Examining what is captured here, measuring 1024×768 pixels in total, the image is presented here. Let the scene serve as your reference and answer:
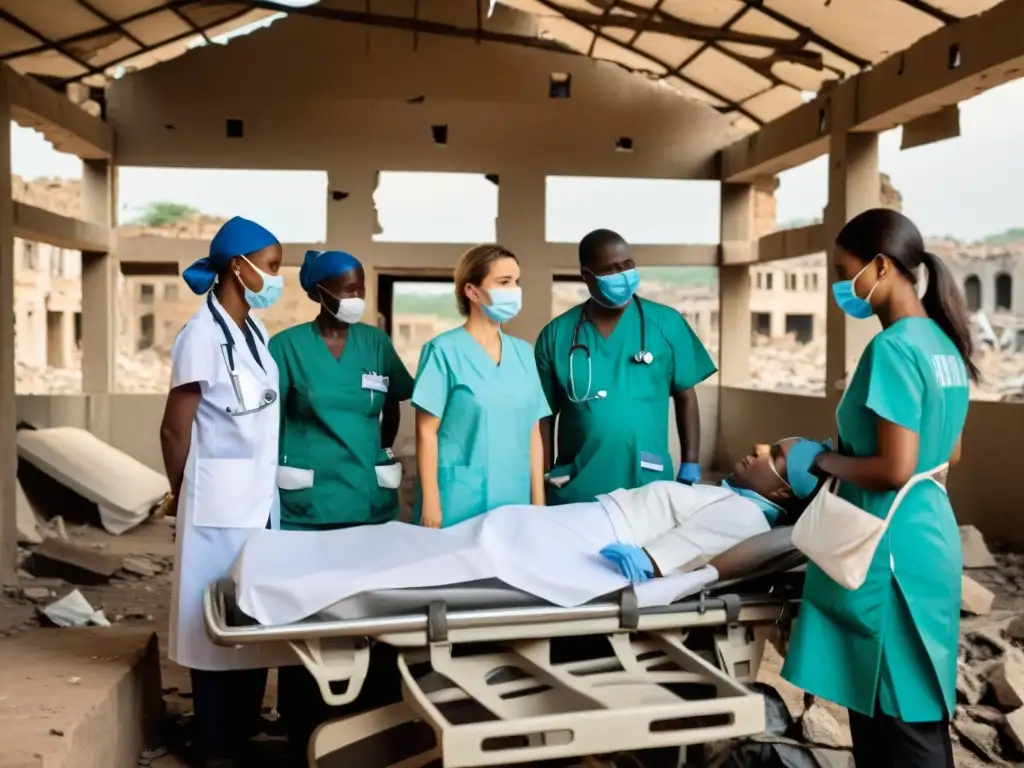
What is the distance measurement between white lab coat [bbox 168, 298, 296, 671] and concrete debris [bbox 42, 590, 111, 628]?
1.62 m

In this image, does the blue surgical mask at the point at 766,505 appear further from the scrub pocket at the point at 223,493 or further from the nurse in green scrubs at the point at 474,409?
the scrub pocket at the point at 223,493

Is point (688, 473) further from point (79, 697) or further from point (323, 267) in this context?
point (79, 697)

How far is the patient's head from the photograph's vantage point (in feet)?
9.70

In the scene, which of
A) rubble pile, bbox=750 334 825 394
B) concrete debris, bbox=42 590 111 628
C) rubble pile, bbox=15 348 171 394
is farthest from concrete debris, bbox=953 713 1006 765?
rubble pile, bbox=750 334 825 394

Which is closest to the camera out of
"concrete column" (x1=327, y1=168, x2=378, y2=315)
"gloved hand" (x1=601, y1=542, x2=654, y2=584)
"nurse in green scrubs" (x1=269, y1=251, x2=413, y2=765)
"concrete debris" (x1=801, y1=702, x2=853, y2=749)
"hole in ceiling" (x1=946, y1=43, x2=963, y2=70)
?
"gloved hand" (x1=601, y1=542, x2=654, y2=584)

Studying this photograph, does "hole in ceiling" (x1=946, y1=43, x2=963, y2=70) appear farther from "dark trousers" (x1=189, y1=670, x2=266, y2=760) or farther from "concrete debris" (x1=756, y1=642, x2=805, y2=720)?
"dark trousers" (x1=189, y1=670, x2=266, y2=760)

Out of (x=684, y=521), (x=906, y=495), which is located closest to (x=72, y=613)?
(x=684, y=521)

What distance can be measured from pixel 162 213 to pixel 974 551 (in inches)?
664

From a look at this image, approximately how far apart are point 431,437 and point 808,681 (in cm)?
130

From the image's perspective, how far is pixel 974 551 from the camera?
584 centimetres

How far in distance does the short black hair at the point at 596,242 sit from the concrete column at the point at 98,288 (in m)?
7.34

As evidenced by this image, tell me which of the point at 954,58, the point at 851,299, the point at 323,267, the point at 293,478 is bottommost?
the point at 293,478

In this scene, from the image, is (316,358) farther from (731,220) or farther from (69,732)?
(731,220)

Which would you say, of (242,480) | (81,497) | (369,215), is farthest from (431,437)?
(369,215)
